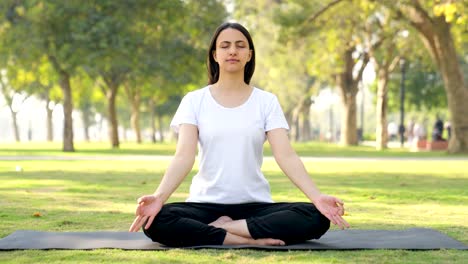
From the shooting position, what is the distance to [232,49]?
22.2 ft

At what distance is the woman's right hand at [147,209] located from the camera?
627cm

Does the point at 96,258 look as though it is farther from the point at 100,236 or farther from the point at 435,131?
the point at 435,131

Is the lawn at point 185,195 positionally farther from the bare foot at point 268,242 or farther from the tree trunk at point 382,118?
the tree trunk at point 382,118

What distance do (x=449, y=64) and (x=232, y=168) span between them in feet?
83.0

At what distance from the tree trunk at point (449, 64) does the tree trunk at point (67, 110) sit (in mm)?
13758

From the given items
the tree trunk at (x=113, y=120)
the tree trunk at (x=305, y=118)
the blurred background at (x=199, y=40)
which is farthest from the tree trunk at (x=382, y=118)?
the tree trunk at (x=305, y=118)

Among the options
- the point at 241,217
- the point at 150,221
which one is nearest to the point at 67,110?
the point at 241,217

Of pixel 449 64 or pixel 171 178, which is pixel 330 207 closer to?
pixel 171 178

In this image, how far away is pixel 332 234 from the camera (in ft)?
24.4

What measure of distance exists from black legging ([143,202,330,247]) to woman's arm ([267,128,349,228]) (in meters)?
0.24

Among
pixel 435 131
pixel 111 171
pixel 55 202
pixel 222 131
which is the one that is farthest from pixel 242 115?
pixel 435 131

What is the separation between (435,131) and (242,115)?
34.3 meters

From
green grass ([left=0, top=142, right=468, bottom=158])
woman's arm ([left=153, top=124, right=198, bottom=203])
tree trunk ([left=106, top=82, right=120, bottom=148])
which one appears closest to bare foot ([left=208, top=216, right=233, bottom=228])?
woman's arm ([left=153, top=124, right=198, bottom=203])

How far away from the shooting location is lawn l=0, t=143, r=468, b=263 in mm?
6102
